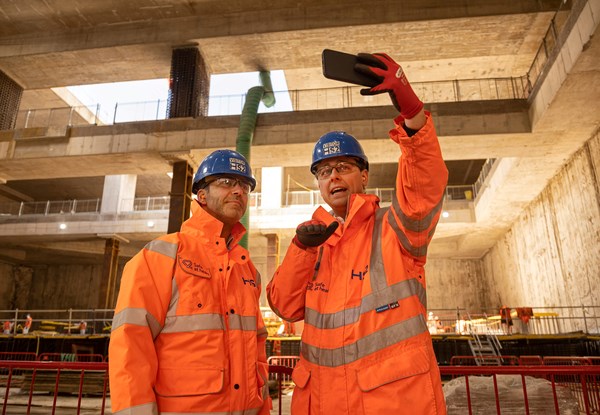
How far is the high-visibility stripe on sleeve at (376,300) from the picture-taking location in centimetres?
222

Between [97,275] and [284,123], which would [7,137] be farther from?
[97,275]

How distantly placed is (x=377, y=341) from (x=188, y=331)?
3.25ft

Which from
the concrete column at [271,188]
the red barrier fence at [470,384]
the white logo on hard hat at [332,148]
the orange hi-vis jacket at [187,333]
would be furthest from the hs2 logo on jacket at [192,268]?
the concrete column at [271,188]

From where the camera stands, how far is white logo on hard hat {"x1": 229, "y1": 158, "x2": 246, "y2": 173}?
9.82 feet

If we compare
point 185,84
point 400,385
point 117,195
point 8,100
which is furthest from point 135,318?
point 117,195

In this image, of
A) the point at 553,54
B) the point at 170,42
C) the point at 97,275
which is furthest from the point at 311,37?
the point at 97,275

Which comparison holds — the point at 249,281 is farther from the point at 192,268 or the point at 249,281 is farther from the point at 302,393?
the point at 302,393

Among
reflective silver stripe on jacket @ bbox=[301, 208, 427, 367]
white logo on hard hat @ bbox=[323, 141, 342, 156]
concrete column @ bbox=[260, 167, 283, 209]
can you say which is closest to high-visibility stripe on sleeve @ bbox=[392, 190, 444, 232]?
reflective silver stripe on jacket @ bbox=[301, 208, 427, 367]

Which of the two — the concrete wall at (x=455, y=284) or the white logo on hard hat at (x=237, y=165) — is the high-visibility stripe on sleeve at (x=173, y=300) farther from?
the concrete wall at (x=455, y=284)

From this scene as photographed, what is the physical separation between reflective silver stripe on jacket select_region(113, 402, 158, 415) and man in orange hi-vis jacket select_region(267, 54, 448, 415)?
0.74 m

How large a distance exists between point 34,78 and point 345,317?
17798 mm

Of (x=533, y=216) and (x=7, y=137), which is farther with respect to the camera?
(x=533, y=216)

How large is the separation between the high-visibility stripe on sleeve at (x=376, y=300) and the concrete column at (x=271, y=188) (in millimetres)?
21738

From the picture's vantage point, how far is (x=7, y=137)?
560 inches
